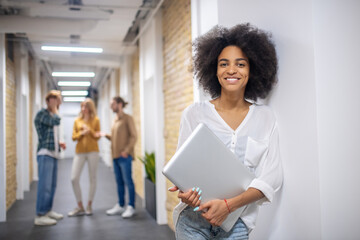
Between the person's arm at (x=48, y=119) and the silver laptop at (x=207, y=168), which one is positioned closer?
the silver laptop at (x=207, y=168)

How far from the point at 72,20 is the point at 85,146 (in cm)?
222

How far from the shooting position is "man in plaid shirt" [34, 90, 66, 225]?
4.60m

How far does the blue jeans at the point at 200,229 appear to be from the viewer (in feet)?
4.99

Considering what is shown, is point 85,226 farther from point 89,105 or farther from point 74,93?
point 74,93

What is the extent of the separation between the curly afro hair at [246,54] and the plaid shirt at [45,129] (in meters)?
3.39

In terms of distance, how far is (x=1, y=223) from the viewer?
493 cm

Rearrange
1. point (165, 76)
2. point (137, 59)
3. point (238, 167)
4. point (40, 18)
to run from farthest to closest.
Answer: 1. point (137, 59)
2. point (40, 18)
3. point (165, 76)
4. point (238, 167)

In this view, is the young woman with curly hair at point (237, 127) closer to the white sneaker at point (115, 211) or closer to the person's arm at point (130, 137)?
the person's arm at point (130, 137)

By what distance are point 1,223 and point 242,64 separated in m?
4.74

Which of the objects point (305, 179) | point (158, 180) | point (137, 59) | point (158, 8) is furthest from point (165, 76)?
point (305, 179)

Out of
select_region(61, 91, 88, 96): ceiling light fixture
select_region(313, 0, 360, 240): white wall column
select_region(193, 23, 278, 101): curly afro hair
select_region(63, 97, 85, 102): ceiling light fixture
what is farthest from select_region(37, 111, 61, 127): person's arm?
select_region(63, 97, 85, 102): ceiling light fixture

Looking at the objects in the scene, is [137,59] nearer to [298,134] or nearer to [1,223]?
[1,223]

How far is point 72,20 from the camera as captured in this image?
5828 millimetres

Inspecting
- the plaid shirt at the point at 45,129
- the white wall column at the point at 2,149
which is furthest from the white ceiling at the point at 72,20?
the plaid shirt at the point at 45,129
